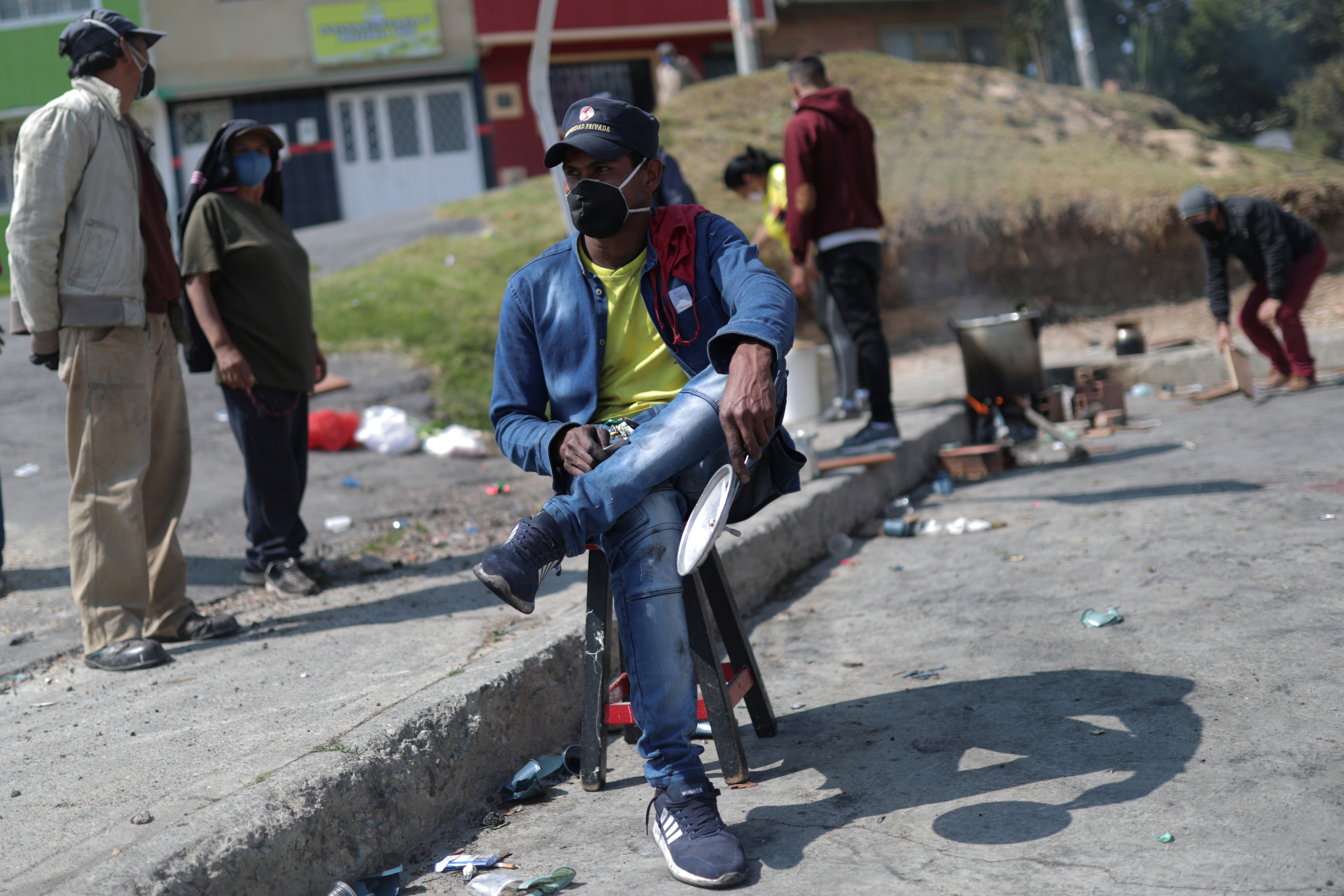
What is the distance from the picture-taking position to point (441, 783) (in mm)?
2570

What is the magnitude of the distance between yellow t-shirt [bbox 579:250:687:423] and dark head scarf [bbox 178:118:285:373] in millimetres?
2337

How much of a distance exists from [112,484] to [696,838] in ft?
8.20

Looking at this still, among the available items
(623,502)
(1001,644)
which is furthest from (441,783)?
(1001,644)

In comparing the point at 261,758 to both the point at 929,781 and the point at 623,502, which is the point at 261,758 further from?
the point at 929,781

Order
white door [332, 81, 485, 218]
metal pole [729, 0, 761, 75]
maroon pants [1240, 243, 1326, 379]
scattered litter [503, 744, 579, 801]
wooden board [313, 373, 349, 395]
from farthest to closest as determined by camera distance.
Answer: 1. white door [332, 81, 485, 218]
2. metal pole [729, 0, 761, 75]
3. wooden board [313, 373, 349, 395]
4. maroon pants [1240, 243, 1326, 379]
5. scattered litter [503, 744, 579, 801]

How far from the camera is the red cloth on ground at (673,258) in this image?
263cm

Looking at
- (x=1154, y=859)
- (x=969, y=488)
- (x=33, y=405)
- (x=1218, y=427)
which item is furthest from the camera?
(x=33, y=405)

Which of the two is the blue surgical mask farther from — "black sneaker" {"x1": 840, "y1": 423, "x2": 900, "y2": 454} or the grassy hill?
the grassy hill

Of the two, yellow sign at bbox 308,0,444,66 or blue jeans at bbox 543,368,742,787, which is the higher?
yellow sign at bbox 308,0,444,66

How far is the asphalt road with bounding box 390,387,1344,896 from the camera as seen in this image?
209cm

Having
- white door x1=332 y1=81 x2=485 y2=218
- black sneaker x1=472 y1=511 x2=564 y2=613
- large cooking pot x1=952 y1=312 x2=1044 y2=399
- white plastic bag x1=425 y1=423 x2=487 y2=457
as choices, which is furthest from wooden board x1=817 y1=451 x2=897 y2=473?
white door x1=332 y1=81 x2=485 y2=218

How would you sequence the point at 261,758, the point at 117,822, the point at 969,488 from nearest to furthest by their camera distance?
1. the point at 117,822
2. the point at 261,758
3. the point at 969,488

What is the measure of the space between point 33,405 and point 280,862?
24.7 ft

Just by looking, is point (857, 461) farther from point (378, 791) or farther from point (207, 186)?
point (378, 791)
